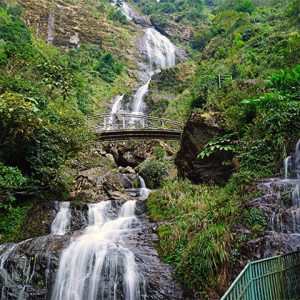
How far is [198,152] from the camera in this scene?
573 inches

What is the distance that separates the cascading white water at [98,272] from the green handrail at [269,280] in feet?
12.5

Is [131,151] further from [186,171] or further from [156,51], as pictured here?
[156,51]

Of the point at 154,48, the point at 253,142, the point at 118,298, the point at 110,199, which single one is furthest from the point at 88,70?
the point at 118,298

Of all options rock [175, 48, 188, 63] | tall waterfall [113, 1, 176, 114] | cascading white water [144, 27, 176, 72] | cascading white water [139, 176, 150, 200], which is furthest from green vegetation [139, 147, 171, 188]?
rock [175, 48, 188, 63]

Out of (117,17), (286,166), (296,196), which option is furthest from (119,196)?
(117,17)

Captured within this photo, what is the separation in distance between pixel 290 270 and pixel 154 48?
A: 1941 inches

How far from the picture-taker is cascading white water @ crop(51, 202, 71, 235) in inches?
536

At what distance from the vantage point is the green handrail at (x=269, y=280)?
5.11 meters

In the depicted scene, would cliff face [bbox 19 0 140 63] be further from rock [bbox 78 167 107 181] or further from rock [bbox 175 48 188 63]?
rock [bbox 78 167 107 181]

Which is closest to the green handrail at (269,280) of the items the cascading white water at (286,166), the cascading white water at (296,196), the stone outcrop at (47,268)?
the cascading white water at (296,196)

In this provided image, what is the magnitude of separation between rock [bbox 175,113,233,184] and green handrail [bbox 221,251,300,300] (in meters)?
7.32

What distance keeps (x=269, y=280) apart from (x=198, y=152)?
907cm

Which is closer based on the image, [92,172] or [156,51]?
[92,172]

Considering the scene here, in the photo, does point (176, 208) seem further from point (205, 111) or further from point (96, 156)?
point (96, 156)
